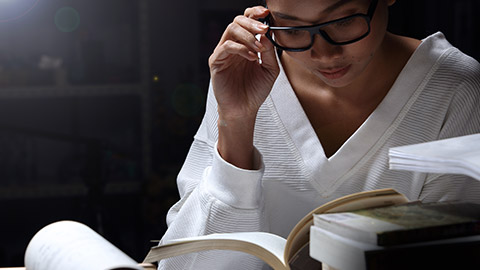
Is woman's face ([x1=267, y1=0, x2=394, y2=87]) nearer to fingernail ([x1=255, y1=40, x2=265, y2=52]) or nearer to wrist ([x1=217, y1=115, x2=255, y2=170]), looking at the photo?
fingernail ([x1=255, y1=40, x2=265, y2=52])

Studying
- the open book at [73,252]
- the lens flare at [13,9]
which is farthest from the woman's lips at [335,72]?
the lens flare at [13,9]

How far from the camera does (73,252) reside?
60cm

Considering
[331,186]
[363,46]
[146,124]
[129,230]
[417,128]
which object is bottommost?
[129,230]

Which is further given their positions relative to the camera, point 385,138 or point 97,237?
point 385,138

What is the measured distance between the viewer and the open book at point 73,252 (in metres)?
0.55

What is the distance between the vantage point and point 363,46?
3.06 ft

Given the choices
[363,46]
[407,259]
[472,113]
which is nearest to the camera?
[407,259]

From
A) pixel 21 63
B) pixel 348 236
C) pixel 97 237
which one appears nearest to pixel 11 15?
pixel 21 63

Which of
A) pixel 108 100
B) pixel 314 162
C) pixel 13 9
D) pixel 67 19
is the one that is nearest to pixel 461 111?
pixel 314 162

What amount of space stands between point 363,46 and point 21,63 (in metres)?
2.21

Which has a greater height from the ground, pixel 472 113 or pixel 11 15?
pixel 11 15

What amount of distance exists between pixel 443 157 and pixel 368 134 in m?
0.54

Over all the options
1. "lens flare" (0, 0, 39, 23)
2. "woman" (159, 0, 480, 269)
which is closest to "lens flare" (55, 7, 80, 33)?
"lens flare" (0, 0, 39, 23)

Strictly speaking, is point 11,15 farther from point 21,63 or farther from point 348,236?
point 348,236
